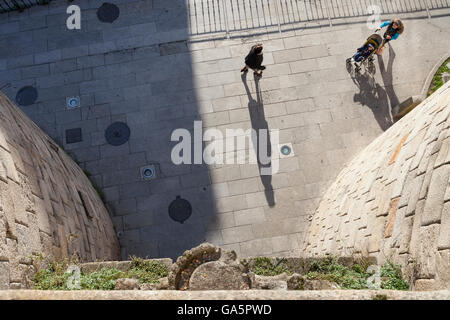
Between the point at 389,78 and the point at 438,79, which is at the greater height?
the point at 389,78

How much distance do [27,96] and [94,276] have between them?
8265mm

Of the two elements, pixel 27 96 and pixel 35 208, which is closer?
pixel 35 208

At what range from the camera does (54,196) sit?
246 inches

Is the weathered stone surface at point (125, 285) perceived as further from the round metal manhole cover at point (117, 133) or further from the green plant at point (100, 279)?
the round metal manhole cover at point (117, 133)

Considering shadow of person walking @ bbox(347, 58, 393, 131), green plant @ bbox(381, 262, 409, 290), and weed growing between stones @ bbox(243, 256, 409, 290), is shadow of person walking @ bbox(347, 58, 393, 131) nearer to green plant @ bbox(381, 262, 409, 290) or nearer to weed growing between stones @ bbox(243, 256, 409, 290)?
weed growing between stones @ bbox(243, 256, 409, 290)

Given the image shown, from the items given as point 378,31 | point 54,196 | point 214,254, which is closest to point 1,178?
point 54,196

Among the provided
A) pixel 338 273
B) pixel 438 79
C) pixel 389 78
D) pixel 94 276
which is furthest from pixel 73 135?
pixel 438 79

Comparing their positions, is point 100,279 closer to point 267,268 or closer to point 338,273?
point 267,268

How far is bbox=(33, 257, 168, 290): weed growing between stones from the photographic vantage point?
5077 mm

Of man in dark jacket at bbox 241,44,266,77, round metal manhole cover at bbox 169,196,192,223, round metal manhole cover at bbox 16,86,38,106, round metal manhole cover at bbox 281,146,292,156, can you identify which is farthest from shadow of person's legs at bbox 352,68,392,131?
round metal manhole cover at bbox 16,86,38,106

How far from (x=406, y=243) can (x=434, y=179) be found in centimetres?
97

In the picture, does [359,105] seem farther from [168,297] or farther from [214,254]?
[168,297]

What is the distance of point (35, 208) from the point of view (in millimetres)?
5367
